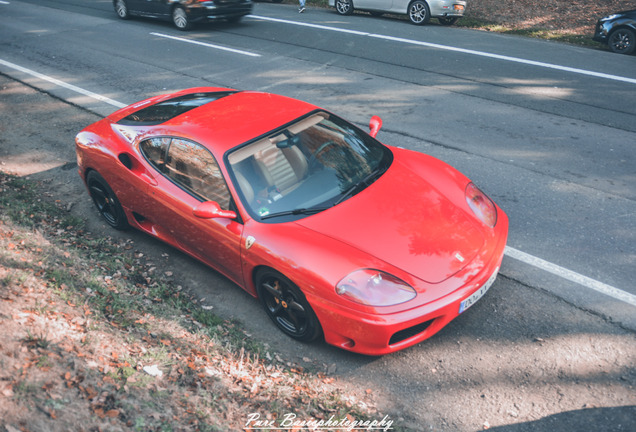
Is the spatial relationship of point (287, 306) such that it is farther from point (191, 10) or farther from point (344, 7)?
point (344, 7)

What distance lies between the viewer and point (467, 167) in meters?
6.80

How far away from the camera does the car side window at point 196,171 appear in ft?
15.0

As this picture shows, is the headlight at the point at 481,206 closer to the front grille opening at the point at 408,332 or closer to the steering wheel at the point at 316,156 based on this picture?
the front grille opening at the point at 408,332

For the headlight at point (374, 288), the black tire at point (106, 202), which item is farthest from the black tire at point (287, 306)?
the black tire at point (106, 202)

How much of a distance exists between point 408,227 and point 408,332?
2.79 feet

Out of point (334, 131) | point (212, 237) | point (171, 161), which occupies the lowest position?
point (212, 237)

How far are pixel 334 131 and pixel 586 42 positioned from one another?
34.4 feet

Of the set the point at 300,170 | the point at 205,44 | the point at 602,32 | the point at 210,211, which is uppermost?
the point at 602,32

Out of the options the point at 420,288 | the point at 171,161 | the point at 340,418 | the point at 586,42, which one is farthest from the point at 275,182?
the point at 586,42

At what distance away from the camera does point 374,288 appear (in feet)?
12.7

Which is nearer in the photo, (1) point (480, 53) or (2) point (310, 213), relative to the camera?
(2) point (310, 213)

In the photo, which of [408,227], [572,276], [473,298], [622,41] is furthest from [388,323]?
[622,41]

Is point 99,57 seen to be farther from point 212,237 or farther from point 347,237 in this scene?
point 347,237

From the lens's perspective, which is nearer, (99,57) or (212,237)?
(212,237)
